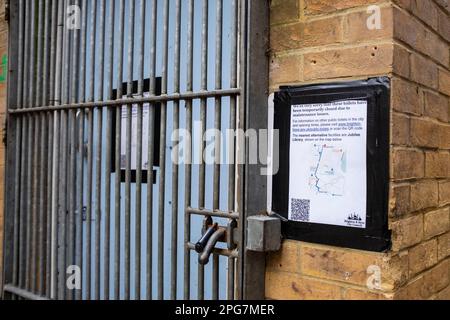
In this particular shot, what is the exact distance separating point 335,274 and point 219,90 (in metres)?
0.74

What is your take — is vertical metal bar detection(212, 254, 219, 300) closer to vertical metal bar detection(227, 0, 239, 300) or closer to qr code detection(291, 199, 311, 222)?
vertical metal bar detection(227, 0, 239, 300)

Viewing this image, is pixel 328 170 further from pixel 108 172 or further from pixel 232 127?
pixel 108 172

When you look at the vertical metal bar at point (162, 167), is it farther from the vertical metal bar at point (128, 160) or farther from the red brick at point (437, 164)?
the red brick at point (437, 164)

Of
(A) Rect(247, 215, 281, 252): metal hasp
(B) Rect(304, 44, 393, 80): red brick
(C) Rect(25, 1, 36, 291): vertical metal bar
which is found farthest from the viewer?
(C) Rect(25, 1, 36, 291): vertical metal bar

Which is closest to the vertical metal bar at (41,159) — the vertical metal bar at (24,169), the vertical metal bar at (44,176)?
the vertical metal bar at (44,176)

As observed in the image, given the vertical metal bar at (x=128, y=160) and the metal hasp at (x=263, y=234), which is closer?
the metal hasp at (x=263, y=234)

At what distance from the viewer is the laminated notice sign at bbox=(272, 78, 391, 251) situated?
1.25 metres

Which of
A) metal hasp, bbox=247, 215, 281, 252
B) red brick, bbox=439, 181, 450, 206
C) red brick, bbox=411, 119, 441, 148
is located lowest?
metal hasp, bbox=247, 215, 281, 252

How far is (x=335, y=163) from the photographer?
1321mm

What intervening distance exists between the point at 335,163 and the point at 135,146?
2.93 feet

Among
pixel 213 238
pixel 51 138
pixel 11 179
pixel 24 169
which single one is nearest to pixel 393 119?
pixel 213 238

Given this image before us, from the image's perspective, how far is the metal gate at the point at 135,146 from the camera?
1450 mm

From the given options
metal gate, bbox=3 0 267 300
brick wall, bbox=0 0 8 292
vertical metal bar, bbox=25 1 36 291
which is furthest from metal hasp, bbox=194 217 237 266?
brick wall, bbox=0 0 8 292

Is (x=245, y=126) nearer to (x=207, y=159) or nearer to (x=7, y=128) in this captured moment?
(x=207, y=159)
